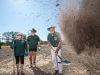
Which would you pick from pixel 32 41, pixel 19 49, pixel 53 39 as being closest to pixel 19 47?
pixel 19 49

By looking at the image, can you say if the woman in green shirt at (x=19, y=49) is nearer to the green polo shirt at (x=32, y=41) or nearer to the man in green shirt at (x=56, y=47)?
the green polo shirt at (x=32, y=41)

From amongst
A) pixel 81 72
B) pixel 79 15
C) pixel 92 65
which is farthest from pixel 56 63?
pixel 79 15

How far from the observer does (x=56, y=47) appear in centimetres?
1228

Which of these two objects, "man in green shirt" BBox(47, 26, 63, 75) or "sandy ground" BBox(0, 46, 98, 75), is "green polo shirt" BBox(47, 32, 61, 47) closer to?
"man in green shirt" BBox(47, 26, 63, 75)

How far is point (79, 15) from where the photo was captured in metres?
10.2

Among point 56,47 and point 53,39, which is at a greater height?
point 53,39

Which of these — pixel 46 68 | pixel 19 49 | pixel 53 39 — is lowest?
pixel 46 68

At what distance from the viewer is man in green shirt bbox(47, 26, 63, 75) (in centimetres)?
1216

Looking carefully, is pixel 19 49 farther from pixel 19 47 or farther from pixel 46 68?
pixel 46 68

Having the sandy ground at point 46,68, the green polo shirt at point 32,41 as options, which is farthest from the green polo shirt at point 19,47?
the sandy ground at point 46,68

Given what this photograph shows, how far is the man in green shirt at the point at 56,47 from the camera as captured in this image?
1216cm

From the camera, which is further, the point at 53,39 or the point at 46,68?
the point at 46,68

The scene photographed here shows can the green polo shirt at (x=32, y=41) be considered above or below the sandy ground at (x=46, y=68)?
above

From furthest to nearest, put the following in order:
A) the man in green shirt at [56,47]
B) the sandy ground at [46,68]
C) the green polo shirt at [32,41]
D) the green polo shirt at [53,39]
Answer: the green polo shirt at [32,41] < the sandy ground at [46,68] < the green polo shirt at [53,39] < the man in green shirt at [56,47]
